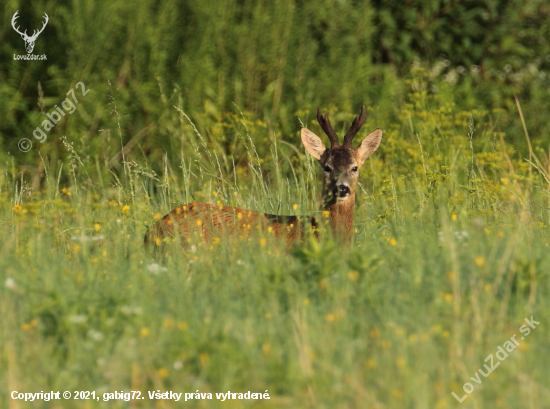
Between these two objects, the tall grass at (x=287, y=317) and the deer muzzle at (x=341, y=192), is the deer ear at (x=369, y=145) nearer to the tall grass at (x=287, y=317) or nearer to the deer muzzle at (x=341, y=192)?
the deer muzzle at (x=341, y=192)

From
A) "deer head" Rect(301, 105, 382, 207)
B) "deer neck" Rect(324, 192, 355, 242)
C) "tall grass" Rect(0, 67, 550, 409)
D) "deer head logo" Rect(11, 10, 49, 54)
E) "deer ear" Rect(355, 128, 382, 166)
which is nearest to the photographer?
"tall grass" Rect(0, 67, 550, 409)

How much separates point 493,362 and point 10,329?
7.28 feet

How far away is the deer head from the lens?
6.42 metres

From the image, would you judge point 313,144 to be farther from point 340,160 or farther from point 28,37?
point 28,37

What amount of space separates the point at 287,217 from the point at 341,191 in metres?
0.50

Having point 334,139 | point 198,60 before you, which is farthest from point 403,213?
point 198,60

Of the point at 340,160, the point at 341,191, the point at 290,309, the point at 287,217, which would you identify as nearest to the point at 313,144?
the point at 340,160

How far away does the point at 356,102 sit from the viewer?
9.99 meters

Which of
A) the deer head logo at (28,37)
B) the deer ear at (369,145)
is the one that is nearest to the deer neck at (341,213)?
the deer ear at (369,145)

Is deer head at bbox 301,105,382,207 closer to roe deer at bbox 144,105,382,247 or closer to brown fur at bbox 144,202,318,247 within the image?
roe deer at bbox 144,105,382,247

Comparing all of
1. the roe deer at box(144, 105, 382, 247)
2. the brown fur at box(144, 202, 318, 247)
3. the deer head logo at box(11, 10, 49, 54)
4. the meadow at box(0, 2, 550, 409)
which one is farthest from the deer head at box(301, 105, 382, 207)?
the deer head logo at box(11, 10, 49, 54)

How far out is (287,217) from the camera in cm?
617

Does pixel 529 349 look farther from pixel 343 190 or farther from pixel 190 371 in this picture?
pixel 343 190

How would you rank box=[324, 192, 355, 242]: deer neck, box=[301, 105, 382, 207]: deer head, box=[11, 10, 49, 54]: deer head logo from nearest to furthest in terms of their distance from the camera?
box=[324, 192, 355, 242]: deer neck → box=[301, 105, 382, 207]: deer head → box=[11, 10, 49, 54]: deer head logo
